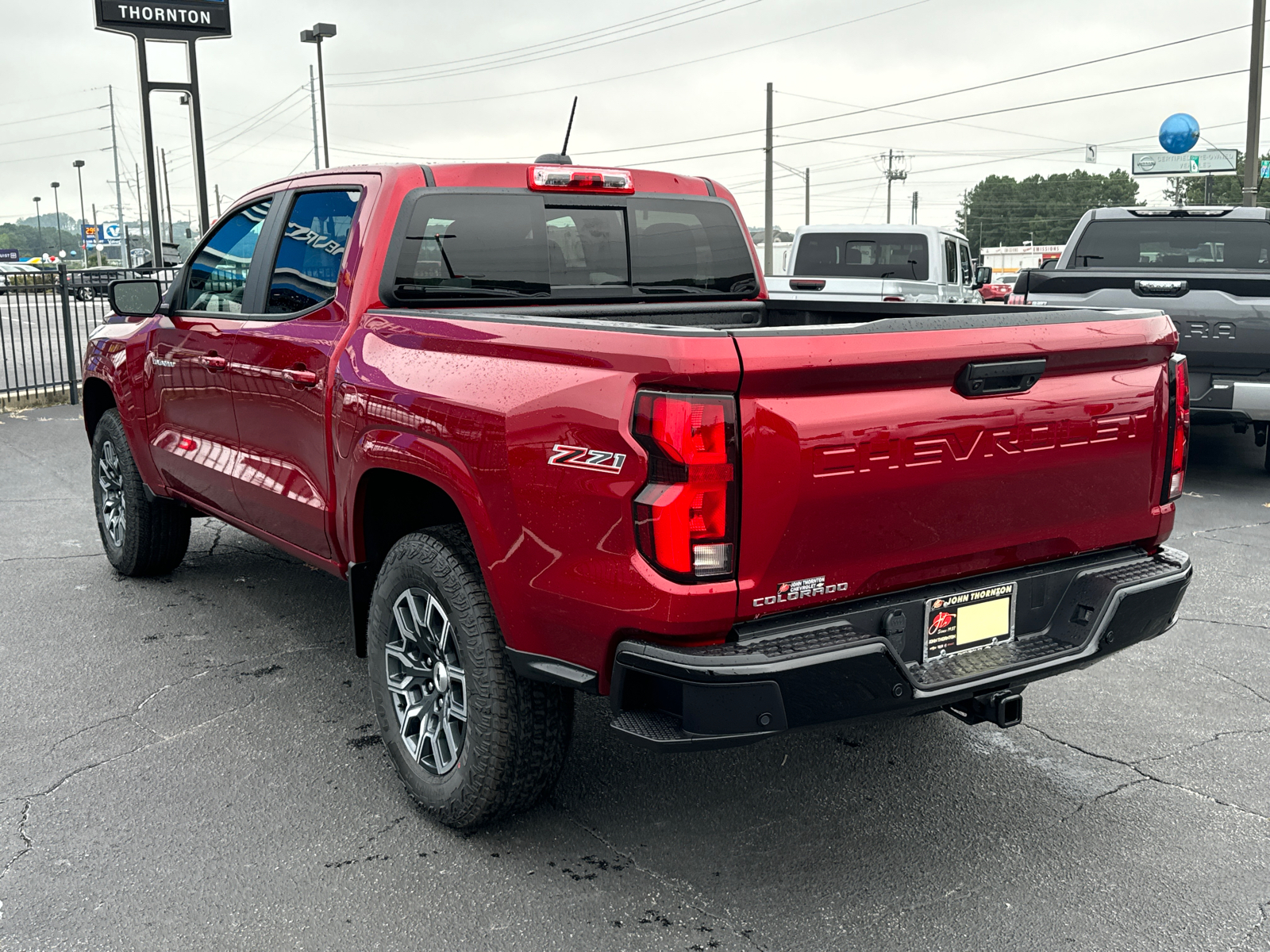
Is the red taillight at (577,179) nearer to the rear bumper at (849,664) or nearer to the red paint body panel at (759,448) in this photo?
the red paint body panel at (759,448)

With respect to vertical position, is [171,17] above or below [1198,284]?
above

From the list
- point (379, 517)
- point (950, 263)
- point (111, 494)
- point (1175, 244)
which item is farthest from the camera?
point (950, 263)

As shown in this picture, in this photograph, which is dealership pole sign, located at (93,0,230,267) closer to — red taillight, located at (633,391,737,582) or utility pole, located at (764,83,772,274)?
red taillight, located at (633,391,737,582)

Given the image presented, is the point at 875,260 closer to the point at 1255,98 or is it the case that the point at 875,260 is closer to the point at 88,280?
the point at 88,280

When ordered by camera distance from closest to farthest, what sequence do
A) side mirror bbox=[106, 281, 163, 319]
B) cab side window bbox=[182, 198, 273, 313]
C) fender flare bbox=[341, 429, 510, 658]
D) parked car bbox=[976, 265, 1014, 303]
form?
fender flare bbox=[341, 429, 510, 658], cab side window bbox=[182, 198, 273, 313], side mirror bbox=[106, 281, 163, 319], parked car bbox=[976, 265, 1014, 303]

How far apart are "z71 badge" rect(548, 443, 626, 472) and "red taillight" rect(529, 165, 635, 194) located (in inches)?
68.6

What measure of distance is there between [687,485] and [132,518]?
4.28 metres

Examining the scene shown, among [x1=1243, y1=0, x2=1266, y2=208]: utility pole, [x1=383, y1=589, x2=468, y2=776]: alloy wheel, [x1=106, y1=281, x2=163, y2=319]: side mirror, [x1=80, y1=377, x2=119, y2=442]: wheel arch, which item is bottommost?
[x1=383, y1=589, x2=468, y2=776]: alloy wheel

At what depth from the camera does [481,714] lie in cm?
308

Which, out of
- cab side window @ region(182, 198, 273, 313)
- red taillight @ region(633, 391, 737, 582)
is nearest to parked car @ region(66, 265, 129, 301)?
cab side window @ region(182, 198, 273, 313)

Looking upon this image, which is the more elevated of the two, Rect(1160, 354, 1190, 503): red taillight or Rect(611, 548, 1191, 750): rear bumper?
Rect(1160, 354, 1190, 503): red taillight

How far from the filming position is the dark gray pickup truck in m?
7.57

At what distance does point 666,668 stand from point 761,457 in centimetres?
52

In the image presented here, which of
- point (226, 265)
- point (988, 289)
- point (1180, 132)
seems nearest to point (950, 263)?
point (988, 289)
